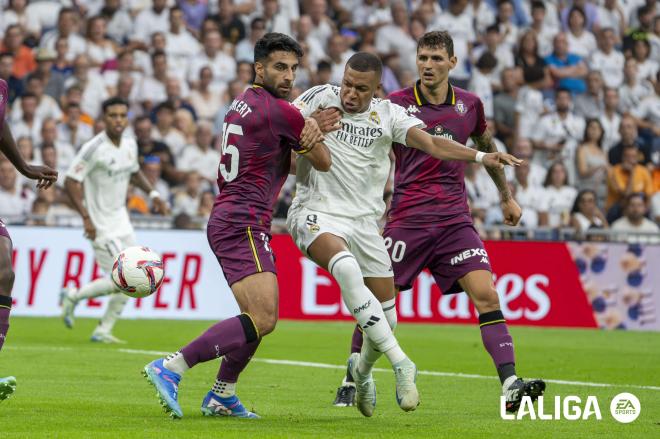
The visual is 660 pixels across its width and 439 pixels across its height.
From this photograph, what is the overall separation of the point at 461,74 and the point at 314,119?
15791 mm

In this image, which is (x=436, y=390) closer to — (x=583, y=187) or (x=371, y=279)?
(x=371, y=279)

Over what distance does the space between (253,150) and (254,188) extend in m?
0.26

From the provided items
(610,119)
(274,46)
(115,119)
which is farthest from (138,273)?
(610,119)

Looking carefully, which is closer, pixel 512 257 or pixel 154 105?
pixel 512 257

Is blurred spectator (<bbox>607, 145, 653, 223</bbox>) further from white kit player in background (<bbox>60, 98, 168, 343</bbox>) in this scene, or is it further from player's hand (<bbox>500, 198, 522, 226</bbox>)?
player's hand (<bbox>500, 198, 522, 226</bbox>)

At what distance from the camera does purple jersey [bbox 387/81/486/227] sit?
9875 millimetres

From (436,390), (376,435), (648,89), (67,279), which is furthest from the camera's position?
(648,89)

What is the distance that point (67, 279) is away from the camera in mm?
19000

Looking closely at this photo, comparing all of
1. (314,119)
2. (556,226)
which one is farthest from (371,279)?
(556,226)

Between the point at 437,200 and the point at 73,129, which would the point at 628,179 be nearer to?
the point at 73,129

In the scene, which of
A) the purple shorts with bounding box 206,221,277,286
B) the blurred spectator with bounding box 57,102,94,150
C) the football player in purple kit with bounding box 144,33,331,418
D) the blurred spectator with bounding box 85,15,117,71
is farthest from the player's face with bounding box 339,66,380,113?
the blurred spectator with bounding box 85,15,117,71

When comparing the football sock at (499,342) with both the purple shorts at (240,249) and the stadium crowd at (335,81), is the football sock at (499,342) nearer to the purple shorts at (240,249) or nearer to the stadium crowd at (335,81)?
the purple shorts at (240,249)

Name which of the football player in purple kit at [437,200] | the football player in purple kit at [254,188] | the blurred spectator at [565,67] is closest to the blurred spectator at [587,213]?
the blurred spectator at [565,67]

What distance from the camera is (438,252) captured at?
9.73 m
